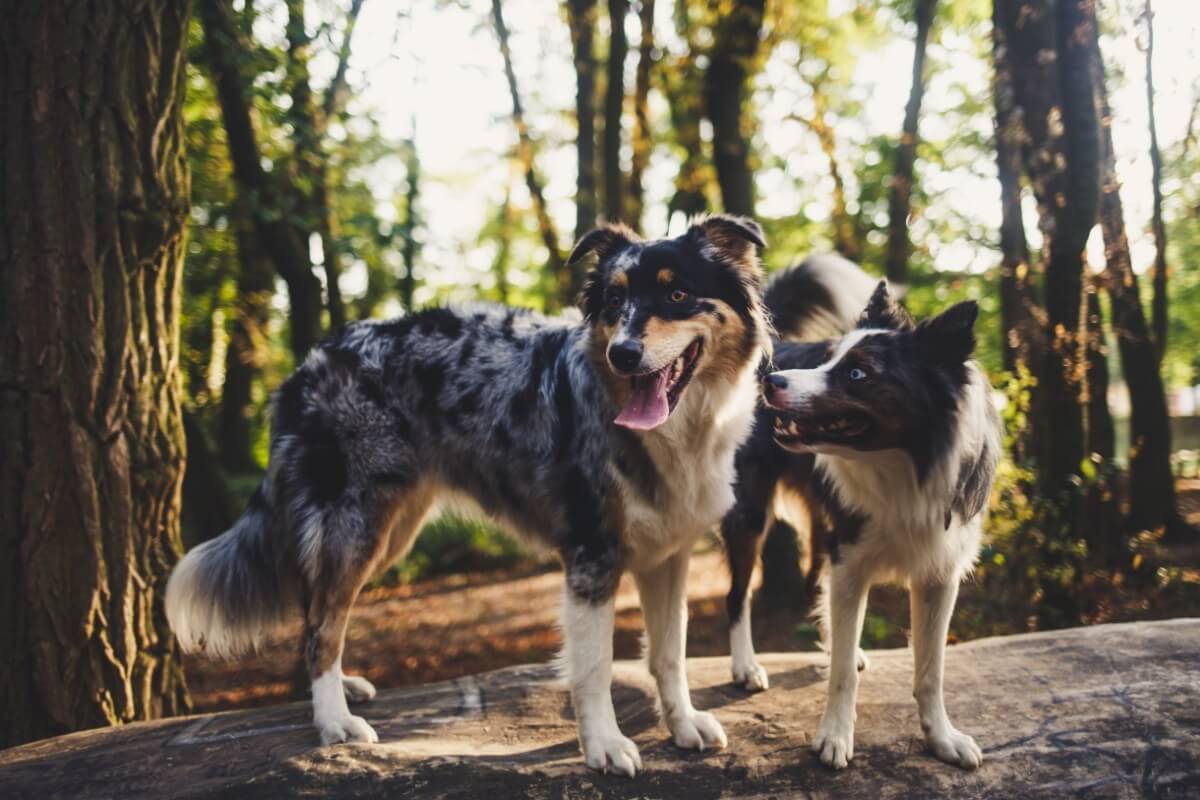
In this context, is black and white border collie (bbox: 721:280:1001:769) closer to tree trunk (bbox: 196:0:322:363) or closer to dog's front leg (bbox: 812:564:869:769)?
dog's front leg (bbox: 812:564:869:769)

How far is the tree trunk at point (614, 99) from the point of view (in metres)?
8.88

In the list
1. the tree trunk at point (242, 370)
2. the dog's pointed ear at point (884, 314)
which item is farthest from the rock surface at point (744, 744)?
the tree trunk at point (242, 370)

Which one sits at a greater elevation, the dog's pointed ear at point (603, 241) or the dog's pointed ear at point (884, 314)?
the dog's pointed ear at point (603, 241)

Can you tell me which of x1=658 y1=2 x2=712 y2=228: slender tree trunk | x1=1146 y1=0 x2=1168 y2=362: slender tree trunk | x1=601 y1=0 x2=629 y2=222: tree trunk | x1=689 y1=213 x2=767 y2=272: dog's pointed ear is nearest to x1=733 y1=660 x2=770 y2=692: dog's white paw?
x1=689 y1=213 x2=767 y2=272: dog's pointed ear

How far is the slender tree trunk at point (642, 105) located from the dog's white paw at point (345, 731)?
26.1ft

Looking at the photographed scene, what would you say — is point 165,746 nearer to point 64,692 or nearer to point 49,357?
point 64,692

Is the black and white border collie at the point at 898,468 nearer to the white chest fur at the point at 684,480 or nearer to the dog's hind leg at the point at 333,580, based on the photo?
the white chest fur at the point at 684,480

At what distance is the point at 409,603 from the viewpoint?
33.8 ft

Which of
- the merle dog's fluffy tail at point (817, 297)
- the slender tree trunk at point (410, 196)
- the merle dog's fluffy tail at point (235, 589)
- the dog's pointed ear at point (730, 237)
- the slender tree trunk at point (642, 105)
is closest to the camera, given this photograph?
the dog's pointed ear at point (730, 237)

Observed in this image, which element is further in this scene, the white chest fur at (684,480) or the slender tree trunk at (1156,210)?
the slender tree trunk at (1156,210)

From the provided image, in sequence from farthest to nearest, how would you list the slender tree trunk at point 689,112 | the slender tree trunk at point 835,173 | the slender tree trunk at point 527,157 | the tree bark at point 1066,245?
the slender tree trunk at point 835,173, the slender tree trunk at point 527,157, the slender tree trunk at point 689,112, the tree bark at point 1066,245

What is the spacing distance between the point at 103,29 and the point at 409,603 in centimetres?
748

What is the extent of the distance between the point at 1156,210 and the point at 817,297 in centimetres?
388

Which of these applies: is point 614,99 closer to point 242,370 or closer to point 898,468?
point 898,468
